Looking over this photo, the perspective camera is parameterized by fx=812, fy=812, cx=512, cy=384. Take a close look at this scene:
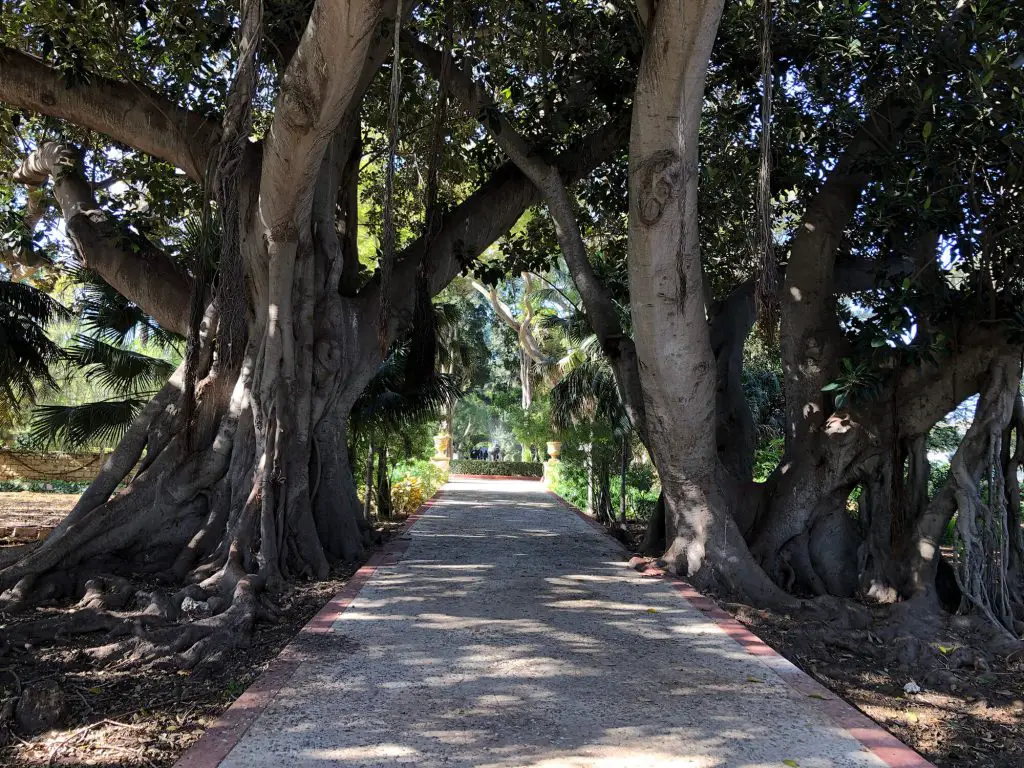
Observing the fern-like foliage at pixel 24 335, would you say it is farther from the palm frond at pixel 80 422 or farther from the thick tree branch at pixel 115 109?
the thick tree branch at pixel 115 109

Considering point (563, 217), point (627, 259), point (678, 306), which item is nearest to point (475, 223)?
point (563, 217)

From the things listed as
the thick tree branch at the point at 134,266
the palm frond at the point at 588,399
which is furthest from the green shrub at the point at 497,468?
the thick tree branch at the point at 134,266

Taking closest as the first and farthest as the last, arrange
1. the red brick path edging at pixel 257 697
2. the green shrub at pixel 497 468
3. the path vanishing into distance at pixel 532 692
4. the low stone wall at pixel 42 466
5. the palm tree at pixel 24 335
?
the red brick path edging at pixel 257 697 < the path vanishing into distance at pixel 532 692 < the palm tree at pixel 24 335 < the low stone wall at pixel 42 466 < the green shrub at pixel 497 468

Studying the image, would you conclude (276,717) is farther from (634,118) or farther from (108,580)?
(634,118)

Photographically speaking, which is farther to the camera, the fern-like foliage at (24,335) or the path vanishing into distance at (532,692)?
the fern-like foliage at (24,335)

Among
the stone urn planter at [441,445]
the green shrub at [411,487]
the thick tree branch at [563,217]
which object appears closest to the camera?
the thick tree branch at [563,217]

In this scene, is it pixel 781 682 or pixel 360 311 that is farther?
pixel 360 311

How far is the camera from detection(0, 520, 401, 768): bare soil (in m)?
3.57

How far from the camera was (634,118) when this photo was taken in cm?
714

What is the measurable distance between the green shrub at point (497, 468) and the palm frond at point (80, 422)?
27.3m

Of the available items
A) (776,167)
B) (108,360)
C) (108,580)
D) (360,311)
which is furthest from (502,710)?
(108,360)

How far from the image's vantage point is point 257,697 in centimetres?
423

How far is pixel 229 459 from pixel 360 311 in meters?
2.42

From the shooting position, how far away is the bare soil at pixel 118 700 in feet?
11.7
